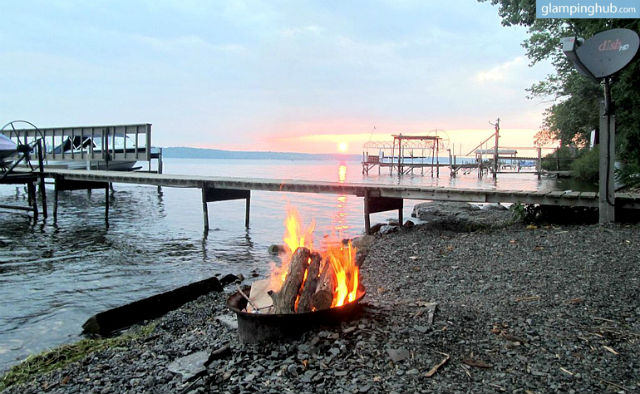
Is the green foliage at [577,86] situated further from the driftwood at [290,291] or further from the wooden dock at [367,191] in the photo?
the driftwood at [290,291]

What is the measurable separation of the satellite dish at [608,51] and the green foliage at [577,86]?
2.77 m

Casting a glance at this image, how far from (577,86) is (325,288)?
→ 21984 mm

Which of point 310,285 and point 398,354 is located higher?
point 310,285

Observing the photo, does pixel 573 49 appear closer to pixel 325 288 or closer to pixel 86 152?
pixel 325 288

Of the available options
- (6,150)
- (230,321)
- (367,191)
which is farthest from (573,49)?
(6,150)

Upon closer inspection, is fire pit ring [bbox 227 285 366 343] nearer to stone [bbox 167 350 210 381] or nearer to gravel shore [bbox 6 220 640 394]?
gravel shore [bbox 6 220 640 394]

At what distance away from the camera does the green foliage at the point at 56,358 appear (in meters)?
5.00

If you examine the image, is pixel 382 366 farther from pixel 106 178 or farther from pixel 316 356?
pixel 106 178

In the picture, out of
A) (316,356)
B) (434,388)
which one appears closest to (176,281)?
(316,356)

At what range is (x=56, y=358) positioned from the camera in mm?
5438

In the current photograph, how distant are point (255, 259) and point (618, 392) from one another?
971cm
